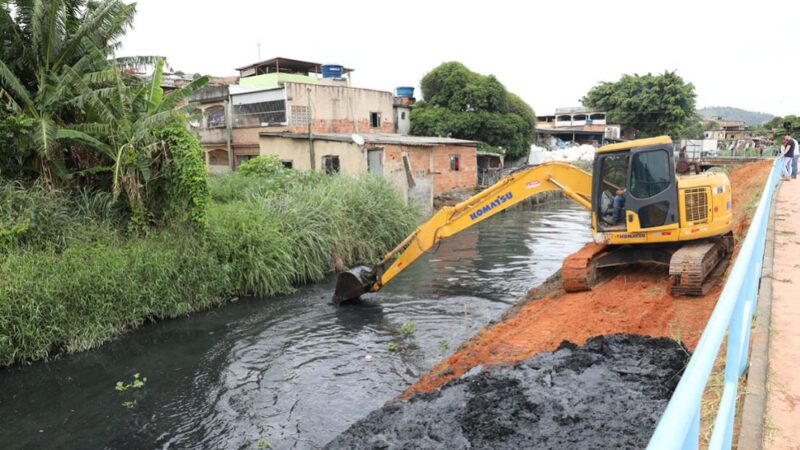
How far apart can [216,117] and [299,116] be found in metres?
5.26

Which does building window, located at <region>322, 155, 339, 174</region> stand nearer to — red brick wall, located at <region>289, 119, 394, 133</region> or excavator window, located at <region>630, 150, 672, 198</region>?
red brick wall, located at <region>289, 119, 394, 133</region>

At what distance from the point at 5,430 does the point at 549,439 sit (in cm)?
726

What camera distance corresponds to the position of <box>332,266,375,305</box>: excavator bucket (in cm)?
1127

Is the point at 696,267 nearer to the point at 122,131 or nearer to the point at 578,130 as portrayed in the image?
the point at 122,131

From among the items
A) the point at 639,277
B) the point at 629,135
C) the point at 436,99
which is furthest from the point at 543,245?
the point at 629,135

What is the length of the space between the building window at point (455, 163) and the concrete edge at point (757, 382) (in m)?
21.5

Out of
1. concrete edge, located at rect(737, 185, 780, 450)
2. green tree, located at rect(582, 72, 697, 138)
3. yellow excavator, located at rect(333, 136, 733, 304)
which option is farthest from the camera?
green tree, located at rect(582, 72, 697, 138)

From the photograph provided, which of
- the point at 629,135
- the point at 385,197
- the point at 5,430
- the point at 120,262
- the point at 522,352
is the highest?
the point at 629,135

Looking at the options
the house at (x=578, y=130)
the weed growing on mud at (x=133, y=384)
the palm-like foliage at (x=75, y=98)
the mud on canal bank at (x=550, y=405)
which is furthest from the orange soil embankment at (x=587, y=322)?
the house at (x=578, y=130)

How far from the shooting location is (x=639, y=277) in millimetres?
9812

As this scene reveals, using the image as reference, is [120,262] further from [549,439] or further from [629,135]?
[629,135]

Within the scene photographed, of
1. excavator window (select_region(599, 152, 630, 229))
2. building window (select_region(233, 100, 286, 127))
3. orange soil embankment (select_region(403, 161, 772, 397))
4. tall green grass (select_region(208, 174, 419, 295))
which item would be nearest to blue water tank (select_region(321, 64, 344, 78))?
building window (select_region(233, 100, 286, 127))

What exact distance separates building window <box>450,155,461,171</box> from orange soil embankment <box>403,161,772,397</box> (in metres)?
17.2

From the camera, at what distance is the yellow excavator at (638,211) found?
855cm
